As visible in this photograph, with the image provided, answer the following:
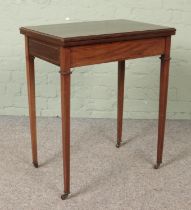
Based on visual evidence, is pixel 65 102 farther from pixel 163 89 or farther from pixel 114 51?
pixel 163 89

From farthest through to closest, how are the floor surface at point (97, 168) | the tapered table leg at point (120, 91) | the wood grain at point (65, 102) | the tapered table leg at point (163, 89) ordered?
the tapered table leg at point (120, 91)
the tapered table leg at point (163, 89)
the floor surface at point (97, 168)
the wood grain at point (65, 102)

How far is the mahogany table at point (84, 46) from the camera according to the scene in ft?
5.02

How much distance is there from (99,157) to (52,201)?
480 millimetres

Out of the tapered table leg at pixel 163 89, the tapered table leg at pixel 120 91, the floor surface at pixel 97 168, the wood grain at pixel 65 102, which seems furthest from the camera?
the tapered table leg at pixel 120 91

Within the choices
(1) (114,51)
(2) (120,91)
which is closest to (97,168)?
(2) (120,91)

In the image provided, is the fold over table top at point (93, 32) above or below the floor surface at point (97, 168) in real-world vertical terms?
above

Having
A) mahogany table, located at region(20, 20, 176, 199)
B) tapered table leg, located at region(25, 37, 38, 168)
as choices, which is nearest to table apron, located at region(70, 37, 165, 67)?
mahogany table, located at region(20, 20, 176, 199)

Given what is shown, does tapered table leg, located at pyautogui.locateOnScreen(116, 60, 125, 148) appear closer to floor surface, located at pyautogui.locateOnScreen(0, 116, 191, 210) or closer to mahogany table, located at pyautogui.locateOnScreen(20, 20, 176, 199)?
floor surface, located at pyautogui.locateOnScreen(0, 116, 191, 210)

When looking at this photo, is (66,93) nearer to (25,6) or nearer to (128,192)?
(128,192)

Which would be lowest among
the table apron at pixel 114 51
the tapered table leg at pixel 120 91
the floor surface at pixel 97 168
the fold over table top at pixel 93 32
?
the floor surface at pixel 97 168

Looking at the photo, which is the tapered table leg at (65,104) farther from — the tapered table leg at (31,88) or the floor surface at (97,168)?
the tapered table leg at (31,88)

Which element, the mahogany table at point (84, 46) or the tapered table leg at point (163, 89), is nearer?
the mahogany table at point (84, 46)

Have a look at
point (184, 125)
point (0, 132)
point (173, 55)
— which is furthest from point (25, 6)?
point (184, 125)

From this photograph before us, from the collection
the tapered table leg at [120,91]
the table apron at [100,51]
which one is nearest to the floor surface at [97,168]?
the tapered table leg at [120,91]
